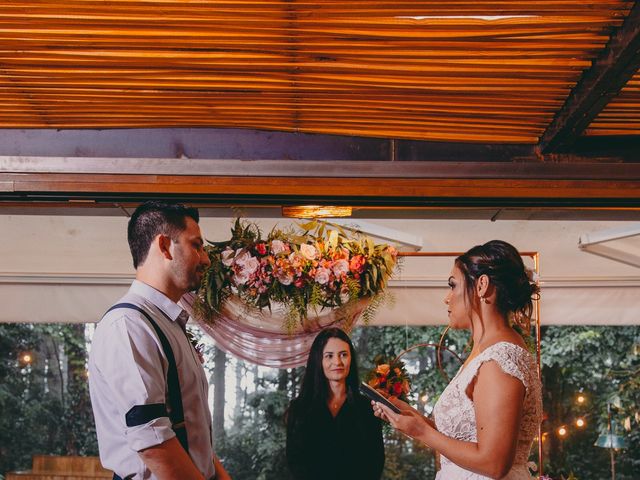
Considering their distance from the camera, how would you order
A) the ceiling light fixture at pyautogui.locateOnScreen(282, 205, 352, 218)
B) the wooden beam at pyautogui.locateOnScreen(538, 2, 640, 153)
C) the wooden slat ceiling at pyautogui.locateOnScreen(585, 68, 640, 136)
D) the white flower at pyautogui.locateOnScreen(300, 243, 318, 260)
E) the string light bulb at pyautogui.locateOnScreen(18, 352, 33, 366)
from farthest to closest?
the string light bulb at pyautogui.locateOnScreen(18, 352, 33, 366)
the white flower at pyautogui.locateOnScreen(300, 243, 318, 260)
the ceiling light fixture at pyautogui.locateOnScreen(282, 205, 352, 218)
the wooden slat ceiling at pyautogui.locateOnScreen(585, 68, 640, 136)
the wooden beam at pyautogui.locateOnScreen(538, 2, 640, 153)

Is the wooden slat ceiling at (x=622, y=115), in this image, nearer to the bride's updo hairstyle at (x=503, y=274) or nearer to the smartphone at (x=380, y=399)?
the bride's updo hairstyle at (x=503, y=274)

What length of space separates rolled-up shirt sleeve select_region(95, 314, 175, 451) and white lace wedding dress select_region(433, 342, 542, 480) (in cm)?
95

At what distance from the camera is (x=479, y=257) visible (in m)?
2.56

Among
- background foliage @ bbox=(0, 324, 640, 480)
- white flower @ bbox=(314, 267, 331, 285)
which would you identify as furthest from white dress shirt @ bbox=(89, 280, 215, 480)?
background foliage @ bbox=(0, 324, 640, 480)

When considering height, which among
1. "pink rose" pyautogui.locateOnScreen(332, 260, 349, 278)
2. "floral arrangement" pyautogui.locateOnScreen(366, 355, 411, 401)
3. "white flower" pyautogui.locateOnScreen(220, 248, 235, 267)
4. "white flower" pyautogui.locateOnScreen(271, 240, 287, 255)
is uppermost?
"white flower" pyautogui.locateOnScreen(271, 240, 287, 255)

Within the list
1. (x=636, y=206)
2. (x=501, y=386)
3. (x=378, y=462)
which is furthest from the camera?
(x=378, y=462)

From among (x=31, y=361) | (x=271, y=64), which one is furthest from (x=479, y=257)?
(x=31, y=361)

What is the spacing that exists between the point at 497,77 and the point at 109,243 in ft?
10.4

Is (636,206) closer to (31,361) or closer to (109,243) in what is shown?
(109,243)

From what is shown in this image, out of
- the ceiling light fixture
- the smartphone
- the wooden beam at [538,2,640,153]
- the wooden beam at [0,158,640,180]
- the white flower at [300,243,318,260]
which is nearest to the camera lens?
the wooden beam at [538,2,640,153]

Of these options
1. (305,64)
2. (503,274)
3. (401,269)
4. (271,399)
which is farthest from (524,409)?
(271,399)

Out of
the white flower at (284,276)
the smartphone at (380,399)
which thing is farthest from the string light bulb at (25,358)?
the smartphone at (380,399)

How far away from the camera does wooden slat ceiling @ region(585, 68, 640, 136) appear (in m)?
2.70

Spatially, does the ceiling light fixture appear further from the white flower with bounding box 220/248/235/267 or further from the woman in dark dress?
the woman in dark dress
